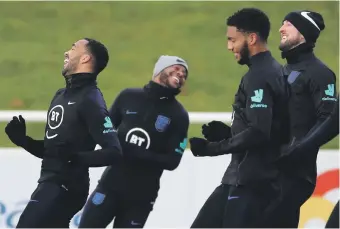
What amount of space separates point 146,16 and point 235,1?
173 centimetres

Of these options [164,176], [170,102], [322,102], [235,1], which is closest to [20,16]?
[235,1]

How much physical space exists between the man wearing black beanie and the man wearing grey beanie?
1.16 metres

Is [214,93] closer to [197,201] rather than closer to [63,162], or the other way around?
[197,201]

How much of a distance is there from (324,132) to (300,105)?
0.59 metres

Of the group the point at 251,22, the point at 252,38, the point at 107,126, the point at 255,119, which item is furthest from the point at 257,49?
the point at 107,126

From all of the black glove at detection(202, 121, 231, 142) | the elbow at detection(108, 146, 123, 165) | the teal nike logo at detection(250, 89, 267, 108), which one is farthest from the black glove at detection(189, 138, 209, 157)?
the elbow at detection(108, 146, 123, 165)

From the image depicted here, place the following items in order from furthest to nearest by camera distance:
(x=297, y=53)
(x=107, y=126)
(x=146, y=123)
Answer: (x=146, y=123), (x=297, y=53), (x=107, y=126)

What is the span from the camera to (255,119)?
707cm

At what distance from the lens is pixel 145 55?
56.2ft

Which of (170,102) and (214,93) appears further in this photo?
(214,93)

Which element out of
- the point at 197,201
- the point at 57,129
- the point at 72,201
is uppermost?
the point at 57,129

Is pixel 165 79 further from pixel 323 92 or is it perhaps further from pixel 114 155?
pixel 323 92

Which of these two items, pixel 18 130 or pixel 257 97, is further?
pixel 18 130

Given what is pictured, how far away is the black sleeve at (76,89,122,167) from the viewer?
7410mm
